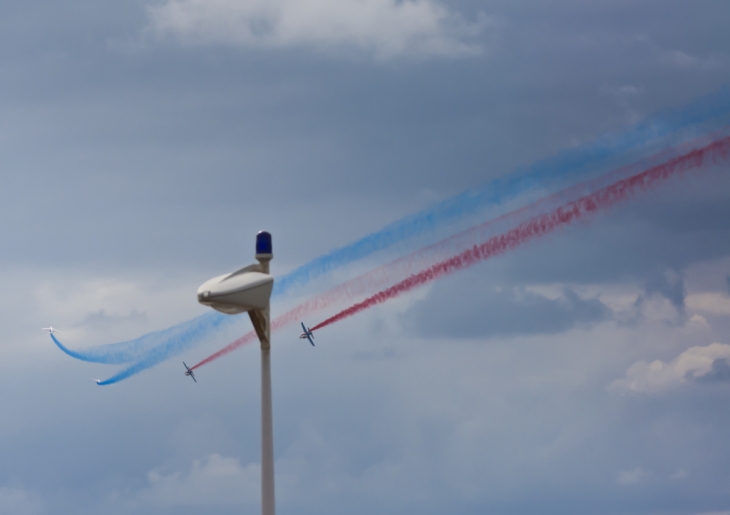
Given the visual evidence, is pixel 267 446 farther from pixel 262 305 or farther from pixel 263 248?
pixel 263 248

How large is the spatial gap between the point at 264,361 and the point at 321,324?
21.2 metres

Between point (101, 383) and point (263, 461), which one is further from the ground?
point (101, 383)

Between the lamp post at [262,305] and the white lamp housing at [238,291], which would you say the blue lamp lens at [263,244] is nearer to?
the lamp post at [262,305]

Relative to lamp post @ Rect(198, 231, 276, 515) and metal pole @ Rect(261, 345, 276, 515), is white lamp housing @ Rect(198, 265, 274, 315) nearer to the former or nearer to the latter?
lamp post @ Rect(198, 231, 276, 515)

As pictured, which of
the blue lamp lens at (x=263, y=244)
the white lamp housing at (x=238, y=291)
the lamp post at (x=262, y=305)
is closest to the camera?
the white lamp housing at (x=238, y=291)

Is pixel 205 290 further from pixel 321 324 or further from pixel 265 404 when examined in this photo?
pixel 321 324

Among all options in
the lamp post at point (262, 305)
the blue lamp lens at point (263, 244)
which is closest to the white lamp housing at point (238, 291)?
the lamp post at point (262, 305)

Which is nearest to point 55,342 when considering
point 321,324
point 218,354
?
point 218,354

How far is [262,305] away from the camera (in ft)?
168

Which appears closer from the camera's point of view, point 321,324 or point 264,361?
point 264,361

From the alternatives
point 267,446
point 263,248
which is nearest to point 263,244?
point 263,248

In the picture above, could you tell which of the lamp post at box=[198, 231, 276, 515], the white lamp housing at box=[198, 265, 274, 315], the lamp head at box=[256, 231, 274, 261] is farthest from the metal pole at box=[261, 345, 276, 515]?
the lamp head at box=[256, 231, 274, 261]

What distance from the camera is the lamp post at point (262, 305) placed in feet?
164

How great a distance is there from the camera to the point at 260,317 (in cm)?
5175
